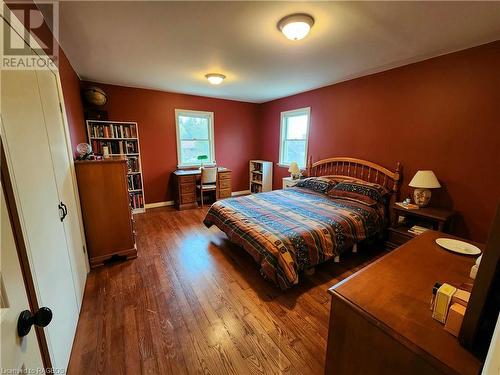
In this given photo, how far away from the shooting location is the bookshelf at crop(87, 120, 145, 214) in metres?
3.86

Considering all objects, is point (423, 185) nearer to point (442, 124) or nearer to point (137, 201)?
point (442, 124)

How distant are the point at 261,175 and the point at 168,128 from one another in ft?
7.99

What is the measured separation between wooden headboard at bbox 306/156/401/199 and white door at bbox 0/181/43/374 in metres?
3.63

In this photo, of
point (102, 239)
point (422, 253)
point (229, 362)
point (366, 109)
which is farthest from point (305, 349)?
point (366, 109)

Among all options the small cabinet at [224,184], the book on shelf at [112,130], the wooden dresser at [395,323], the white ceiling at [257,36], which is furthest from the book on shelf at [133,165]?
the wooden dresser at [395,323]

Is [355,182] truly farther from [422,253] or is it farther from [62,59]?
[62,59]

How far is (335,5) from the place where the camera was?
1.67m

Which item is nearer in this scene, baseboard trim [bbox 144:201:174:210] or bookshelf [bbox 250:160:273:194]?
baseboard trim [bbox 144:201:174:210]

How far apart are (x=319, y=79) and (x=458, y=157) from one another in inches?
86.9

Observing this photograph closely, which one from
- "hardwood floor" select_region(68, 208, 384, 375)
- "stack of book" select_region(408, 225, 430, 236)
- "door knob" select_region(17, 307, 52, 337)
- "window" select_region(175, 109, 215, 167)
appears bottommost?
"hardwood floor" select_region(68, 208, 384, 375)

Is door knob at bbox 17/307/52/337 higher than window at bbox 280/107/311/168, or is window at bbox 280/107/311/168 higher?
window at bbox 280/107/311/168

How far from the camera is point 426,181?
2.52m

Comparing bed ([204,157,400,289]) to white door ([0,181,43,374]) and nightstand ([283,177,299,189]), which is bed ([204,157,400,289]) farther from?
white door ([0,181,43,374])

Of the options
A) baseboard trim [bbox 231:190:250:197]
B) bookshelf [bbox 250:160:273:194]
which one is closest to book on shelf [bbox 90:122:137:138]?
baseboard trim [bbox 231:190:250:197]
